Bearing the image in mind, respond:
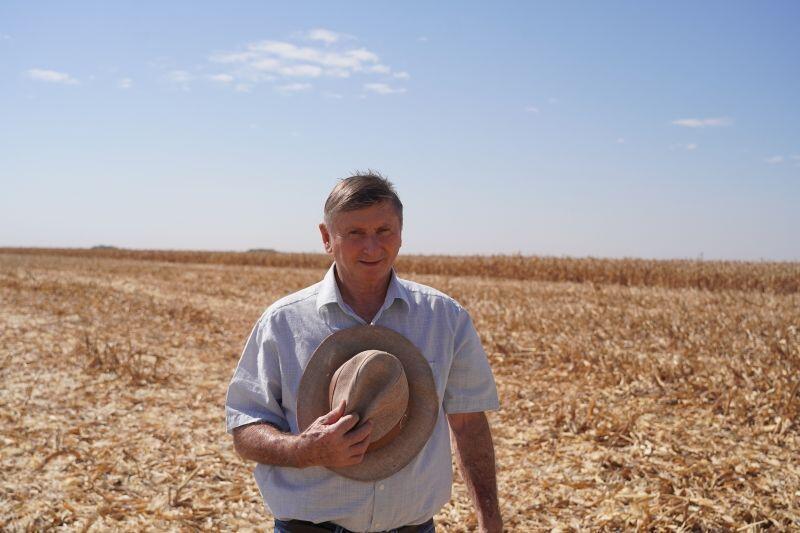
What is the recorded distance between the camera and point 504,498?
4.76 m

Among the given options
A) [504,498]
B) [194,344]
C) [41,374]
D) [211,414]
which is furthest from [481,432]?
[194,344]

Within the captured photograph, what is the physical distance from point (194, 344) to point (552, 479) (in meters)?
7.05

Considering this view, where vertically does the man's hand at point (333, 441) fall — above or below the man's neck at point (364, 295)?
below

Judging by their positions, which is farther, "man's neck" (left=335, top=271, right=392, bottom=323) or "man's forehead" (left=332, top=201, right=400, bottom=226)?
"man's neck" (left=335, top=271, right=392, bottom=323)

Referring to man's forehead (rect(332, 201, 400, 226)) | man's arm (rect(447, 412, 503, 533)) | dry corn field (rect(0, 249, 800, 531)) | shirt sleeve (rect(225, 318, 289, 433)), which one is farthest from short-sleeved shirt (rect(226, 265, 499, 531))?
dry corn field (rect(0, 249, 800, 531))

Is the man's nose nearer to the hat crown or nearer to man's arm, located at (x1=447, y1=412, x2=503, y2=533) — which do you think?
the hat crown

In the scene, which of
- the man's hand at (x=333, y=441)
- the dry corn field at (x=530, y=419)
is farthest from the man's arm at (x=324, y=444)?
the dry corn field at (x=530, y=419)

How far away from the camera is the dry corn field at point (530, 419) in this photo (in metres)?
4.43

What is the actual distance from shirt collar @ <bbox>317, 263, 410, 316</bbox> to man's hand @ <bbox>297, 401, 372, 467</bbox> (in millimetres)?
387

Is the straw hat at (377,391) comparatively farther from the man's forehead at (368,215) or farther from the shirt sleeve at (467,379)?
the man's forehead at (368,215)

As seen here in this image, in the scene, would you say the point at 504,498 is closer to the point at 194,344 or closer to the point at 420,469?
the point at 420,469

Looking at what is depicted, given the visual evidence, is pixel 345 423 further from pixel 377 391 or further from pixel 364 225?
pixel 364 225

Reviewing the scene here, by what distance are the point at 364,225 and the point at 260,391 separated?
2.09 feet

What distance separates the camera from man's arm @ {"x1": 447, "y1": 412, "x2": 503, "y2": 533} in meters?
2.28
